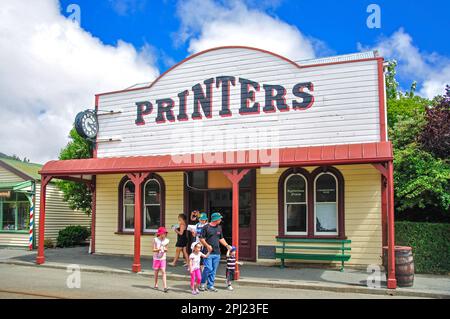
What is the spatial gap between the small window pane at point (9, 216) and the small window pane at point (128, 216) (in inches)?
284

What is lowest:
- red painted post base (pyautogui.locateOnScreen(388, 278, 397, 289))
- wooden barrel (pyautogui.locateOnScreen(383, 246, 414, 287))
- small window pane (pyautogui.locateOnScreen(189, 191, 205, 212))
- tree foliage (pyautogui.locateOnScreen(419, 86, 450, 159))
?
red painted post base (pyautogui.locateOnScreen(388, 278, 397, 289))

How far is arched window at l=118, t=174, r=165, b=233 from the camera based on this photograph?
1540cm

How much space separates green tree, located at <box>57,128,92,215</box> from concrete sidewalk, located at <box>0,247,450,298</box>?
4.64 metres

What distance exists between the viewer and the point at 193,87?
595 inches

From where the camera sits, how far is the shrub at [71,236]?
786 inches

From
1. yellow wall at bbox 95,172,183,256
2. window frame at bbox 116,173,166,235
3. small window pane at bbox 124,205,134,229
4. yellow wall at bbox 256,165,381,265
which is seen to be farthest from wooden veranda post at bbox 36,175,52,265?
yellow wall at bbox 256,165,381,265

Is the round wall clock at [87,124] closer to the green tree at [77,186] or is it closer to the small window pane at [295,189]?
the green tree at [77,186]

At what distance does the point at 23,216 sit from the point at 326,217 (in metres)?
13.7

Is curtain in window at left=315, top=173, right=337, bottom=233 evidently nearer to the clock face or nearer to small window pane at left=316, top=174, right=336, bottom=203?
small window pane at left=316, top=174, right=336, bottom=203

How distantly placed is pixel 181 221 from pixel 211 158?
2235 mm

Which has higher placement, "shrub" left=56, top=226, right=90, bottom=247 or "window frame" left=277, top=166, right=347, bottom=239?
"window frame" left=277, top=166, right=347, bottom=239

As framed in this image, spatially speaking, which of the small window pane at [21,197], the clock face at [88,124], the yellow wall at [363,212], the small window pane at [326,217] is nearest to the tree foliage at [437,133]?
the yellow wall at [363,212]

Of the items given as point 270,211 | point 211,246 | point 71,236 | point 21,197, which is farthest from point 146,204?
point 21,197
